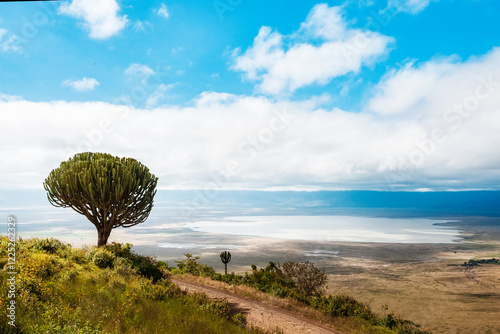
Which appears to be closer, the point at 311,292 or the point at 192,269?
the point at 311,292

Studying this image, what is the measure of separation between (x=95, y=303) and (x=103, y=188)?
919 centimetres

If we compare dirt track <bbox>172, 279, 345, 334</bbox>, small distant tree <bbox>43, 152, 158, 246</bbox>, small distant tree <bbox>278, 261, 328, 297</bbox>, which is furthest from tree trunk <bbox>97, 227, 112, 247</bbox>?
small distant tree <bbox>278, 261, 328, 297</bbox>

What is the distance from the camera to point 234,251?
257ft

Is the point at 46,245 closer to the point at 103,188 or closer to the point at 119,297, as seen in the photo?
the point at 103,188

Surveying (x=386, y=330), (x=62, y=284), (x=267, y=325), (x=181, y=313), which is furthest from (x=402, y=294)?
(x=62, y=284)

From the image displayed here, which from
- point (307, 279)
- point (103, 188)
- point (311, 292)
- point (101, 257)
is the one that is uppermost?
point (103, 188)

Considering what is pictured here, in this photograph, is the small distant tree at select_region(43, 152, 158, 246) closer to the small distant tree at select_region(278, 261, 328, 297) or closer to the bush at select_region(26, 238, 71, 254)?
the bush at select_region(26, 238, 71, 254)

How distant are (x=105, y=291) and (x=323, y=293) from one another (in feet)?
39.0

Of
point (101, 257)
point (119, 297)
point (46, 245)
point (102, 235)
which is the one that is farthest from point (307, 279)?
point (46, 245)

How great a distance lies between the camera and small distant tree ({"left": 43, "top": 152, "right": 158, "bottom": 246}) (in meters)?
17.6

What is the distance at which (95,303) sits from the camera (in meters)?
9.49

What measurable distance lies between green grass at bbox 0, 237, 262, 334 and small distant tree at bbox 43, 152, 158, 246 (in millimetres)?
3228

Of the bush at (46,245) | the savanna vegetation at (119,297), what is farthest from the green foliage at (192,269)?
the bush at (46,245)

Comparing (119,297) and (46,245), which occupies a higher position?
(46,245)
